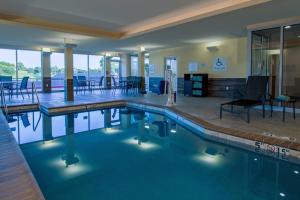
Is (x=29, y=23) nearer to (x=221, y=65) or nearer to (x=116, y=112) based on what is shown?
(x=116, y=112)

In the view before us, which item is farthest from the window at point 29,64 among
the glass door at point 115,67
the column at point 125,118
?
the column at point 125,118

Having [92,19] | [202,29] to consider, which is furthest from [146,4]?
[202,29]

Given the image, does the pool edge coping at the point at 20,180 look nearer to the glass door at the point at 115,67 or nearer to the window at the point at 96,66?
the window at the point at 96,66

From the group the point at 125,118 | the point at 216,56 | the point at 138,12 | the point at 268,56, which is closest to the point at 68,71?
the point at 125,118

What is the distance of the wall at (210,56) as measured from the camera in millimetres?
8211

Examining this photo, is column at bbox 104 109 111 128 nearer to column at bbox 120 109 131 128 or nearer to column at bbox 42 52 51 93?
column at bbox 120 109 131 128

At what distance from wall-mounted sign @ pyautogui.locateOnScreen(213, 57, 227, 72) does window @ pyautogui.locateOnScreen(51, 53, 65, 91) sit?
24.7 ft

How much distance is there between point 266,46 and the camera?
621 cm

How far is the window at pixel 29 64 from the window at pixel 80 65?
1912 mm

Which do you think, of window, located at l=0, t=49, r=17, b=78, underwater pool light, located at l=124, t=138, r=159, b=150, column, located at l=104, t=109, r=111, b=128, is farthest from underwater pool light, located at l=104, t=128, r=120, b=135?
window, located at l=0, t=49, r=17, b=78

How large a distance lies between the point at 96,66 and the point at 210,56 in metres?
7.17

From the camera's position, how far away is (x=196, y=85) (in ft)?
30.7

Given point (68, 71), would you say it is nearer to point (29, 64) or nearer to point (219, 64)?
point (29, 64)

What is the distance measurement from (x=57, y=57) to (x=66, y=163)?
1028cm
